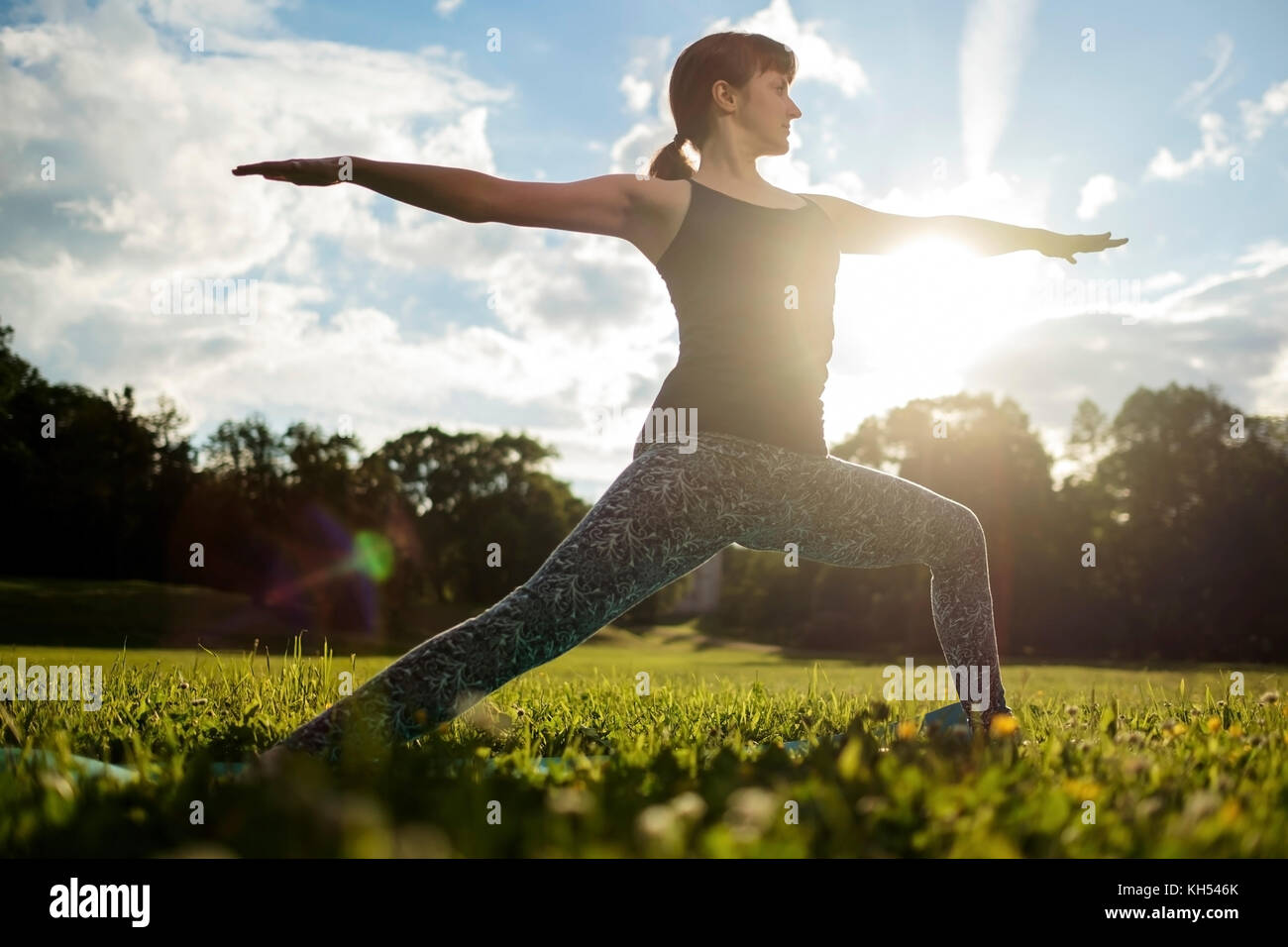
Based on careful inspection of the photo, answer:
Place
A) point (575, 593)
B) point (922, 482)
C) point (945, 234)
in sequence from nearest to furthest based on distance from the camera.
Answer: point (575, 593) < point (945, 234) < point (922, 482)

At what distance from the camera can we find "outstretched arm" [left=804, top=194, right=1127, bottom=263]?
12.6ft

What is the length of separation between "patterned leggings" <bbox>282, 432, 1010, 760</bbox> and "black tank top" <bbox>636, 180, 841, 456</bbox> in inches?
3.2

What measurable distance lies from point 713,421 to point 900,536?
1047mm

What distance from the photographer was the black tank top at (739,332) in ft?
10.1

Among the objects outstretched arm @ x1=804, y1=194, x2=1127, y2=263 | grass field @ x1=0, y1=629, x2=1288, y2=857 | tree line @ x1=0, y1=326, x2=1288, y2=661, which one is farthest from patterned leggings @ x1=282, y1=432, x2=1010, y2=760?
tree line @ x1=0, y1=326, x2=1288, y2=661

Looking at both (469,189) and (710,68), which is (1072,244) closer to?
(710,68)

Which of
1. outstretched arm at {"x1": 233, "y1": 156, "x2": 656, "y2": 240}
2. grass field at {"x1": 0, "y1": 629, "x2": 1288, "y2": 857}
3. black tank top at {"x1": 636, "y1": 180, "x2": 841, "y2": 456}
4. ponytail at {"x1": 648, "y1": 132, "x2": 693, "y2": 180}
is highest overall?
ponytail at {"x1": 648, "y1": 132, "x2": 693, "y2": 180}

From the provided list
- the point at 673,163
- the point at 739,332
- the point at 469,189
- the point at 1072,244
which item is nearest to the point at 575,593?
the point at 739,332

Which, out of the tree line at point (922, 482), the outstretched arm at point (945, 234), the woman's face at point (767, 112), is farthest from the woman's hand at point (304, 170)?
the tree line at point (922, 482)

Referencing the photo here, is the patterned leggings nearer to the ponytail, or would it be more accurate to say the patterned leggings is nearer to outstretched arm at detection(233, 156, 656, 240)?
outstretched arm at detection(233, 156, 656, 240)

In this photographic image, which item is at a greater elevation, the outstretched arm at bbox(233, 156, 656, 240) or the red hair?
the red hair

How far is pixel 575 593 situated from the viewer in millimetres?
2711
